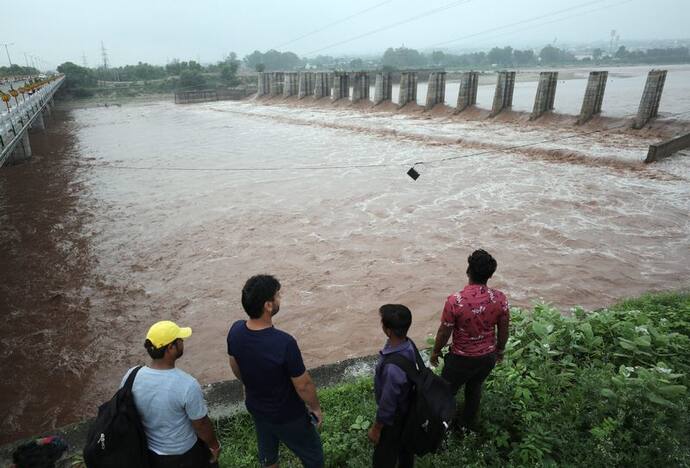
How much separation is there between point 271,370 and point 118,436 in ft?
2.81

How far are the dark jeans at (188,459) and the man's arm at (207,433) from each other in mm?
37

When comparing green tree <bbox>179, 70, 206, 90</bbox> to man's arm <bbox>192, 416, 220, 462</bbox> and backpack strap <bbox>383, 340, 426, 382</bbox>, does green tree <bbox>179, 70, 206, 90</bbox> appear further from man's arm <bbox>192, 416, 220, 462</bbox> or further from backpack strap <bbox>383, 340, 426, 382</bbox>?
backpack strap <bbox>383, 340, 426, 382</bbox>

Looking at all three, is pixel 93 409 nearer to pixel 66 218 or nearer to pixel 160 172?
pixel 66 218

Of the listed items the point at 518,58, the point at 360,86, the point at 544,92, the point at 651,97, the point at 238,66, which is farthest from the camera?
the point at 518,58

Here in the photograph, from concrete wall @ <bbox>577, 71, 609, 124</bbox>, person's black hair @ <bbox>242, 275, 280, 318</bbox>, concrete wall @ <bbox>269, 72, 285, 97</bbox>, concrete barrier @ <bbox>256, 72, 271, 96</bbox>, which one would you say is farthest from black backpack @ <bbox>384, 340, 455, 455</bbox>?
concrete barrier @ <bbox>256, 72, 271, 96</bbox>

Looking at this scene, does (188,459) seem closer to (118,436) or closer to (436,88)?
(118,436)

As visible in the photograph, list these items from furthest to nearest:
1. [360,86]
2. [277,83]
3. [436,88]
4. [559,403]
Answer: [277,83], [360,86], [436,88], [559,403]

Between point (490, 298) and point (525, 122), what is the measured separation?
27700 mm

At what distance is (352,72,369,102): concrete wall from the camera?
136ft

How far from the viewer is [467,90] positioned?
31.5 m

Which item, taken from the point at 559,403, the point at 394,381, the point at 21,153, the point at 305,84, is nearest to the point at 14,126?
the point at 21,153

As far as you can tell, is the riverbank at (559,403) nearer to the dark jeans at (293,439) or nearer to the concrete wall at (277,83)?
the dark jeans at (293,439)

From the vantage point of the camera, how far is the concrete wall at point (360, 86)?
136 feet

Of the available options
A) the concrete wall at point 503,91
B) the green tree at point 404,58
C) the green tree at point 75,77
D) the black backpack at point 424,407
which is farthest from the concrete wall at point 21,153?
the green tree at point 404,58
